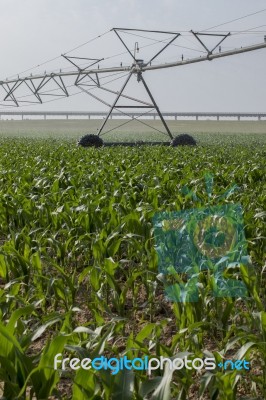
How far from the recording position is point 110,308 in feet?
12.1

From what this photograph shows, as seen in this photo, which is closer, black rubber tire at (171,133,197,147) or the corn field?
the corn field

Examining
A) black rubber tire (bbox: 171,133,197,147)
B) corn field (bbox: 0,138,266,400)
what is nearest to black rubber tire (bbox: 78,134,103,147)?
black rubber tire (bbox: 171,133,197,147)

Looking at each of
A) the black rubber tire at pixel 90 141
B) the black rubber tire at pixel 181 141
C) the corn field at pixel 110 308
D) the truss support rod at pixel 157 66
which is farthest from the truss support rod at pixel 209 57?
the corn field at pixel 110 308

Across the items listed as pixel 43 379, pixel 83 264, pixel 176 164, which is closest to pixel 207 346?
pixel 43 379

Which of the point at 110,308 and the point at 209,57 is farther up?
the point at 209,57

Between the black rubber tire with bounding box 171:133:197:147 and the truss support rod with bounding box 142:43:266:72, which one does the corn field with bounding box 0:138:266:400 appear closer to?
the truss support rod with bounding box 142:43:266:72

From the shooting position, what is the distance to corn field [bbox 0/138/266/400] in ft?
6.43

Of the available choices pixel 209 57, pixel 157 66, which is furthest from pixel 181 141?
pixel 209 57

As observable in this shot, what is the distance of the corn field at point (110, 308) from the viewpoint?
1.96 m

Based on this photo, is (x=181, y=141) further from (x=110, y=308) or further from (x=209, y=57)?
(x=110, y=308)

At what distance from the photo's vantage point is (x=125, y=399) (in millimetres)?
1786

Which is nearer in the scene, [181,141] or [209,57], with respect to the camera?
[209,57]

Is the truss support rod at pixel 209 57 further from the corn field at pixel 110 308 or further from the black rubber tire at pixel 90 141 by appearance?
the corn field at pixel 110 308

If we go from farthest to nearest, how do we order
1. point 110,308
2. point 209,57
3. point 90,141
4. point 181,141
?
point 181,141 < point 90,141 < point 209,57 < point 110,308
